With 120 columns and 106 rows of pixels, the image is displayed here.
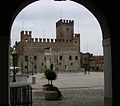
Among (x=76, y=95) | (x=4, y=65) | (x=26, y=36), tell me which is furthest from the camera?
(x=26, y=36)

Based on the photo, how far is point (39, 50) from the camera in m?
104

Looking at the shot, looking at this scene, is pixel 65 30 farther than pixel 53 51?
Yes

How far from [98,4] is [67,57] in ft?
320

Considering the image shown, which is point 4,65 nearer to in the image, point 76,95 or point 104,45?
point 104,45

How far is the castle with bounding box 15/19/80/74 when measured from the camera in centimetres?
→ 10206

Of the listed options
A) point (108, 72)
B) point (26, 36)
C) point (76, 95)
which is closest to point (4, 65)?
point (108, 72)

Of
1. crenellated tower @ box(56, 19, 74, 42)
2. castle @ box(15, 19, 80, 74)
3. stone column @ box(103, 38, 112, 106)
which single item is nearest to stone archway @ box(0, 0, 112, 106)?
stone column @ box(103, 38, 112, 106)

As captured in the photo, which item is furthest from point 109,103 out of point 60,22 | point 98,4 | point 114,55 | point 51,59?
point 60,22

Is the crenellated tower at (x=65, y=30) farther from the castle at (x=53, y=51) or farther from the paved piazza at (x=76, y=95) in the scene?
the paved piazza at (x=76, y=95)

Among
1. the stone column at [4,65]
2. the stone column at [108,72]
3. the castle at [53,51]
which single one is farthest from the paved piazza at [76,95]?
Result: the castle at [53,51]

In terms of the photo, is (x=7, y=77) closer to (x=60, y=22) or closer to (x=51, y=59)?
(x=51, y=59)

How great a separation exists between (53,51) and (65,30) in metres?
9.97

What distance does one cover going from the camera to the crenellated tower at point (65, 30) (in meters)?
111

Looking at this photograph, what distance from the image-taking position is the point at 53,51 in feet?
347
